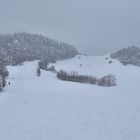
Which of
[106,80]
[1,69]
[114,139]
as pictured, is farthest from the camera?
[106,80]

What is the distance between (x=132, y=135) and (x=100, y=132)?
2.54 m

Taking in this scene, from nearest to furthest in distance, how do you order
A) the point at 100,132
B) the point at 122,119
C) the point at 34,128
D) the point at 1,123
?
the point at 100,132 < the point at 34,128 < the point at 1,123 < the point at 122,119

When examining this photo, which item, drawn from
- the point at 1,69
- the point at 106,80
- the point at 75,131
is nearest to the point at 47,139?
the point at 75,131

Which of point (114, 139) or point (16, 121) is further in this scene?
point (16, 121)

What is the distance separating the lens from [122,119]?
24.7m

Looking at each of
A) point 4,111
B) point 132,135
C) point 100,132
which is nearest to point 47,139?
point 100,132

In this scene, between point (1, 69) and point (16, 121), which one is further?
point (1, 69)

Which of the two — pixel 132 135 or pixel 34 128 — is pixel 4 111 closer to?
pixel 34 128

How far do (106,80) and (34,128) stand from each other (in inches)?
4069

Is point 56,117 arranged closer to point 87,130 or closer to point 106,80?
point 87,130

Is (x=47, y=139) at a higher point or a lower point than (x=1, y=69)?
lower

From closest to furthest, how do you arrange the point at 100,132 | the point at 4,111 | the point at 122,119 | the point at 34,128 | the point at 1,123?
1. the point at 100,132
2. the point at 34,128
3. the point at 1,123
4. the point at 122,119
5. the point at 4,111

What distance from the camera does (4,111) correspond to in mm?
28625

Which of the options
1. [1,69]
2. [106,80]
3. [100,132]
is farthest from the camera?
[106,80]
